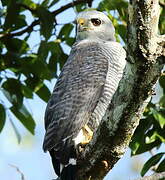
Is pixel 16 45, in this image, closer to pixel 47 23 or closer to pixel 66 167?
pixel 47 23

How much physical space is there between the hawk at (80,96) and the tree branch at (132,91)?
426 millimetres

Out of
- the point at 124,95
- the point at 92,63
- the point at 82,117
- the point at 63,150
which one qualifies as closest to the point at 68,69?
the point at 92,63

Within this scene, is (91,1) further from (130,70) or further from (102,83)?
(130,70)

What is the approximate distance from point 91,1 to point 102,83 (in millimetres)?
1216

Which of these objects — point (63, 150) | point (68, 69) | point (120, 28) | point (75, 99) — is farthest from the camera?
point (120, 28)

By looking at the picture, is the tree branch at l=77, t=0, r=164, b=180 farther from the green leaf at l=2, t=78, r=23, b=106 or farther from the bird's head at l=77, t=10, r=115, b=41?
the bird's head at l=77, t=10, r=115, b=41

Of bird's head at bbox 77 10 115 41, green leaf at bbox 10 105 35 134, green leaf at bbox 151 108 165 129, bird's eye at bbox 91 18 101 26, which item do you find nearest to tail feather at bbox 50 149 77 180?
green leaf at bbox 151 108 165 129

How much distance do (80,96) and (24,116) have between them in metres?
0.84

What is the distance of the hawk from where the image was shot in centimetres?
506

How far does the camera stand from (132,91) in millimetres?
3949

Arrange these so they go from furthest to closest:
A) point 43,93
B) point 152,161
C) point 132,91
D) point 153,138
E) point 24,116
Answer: point 43,93 → point 24,116 → point 153,138 → point 152,161 → point 132,91

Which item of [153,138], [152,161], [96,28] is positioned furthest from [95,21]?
[152,161]

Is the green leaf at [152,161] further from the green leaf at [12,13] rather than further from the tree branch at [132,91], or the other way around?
the green leaf at [12,13]

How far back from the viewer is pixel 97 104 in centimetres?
562
